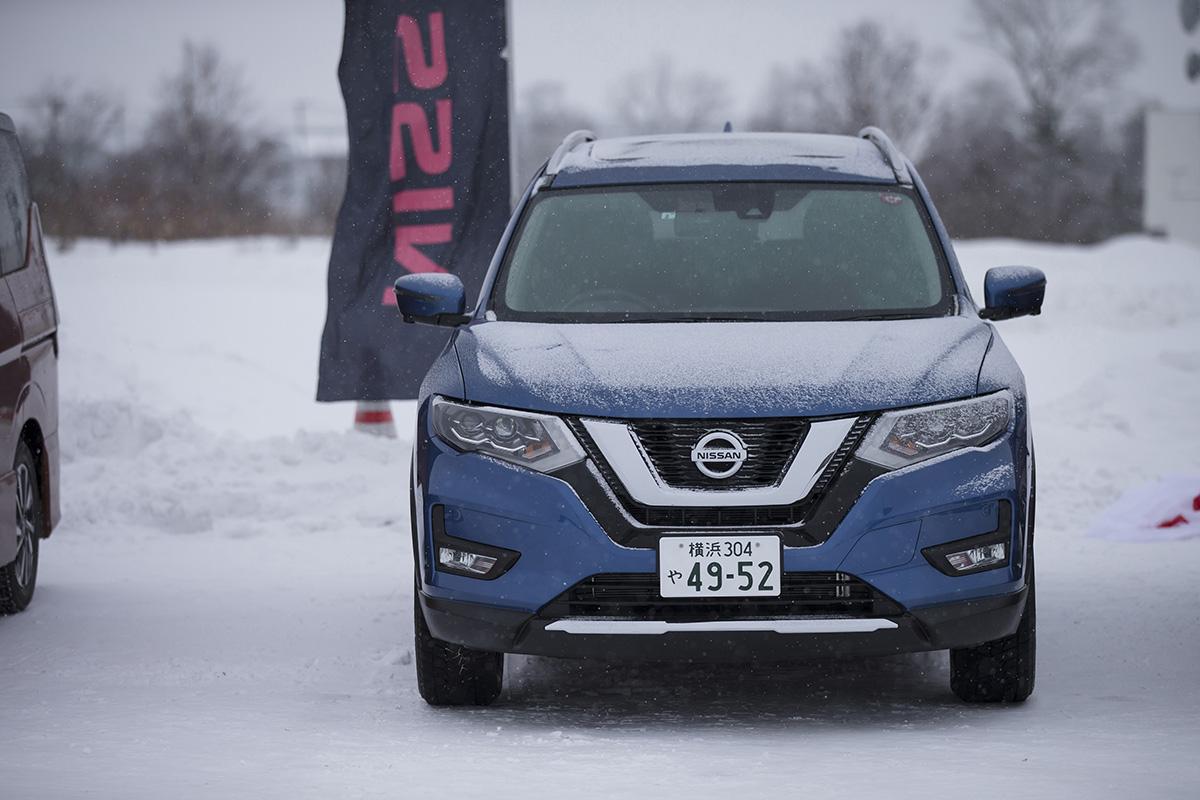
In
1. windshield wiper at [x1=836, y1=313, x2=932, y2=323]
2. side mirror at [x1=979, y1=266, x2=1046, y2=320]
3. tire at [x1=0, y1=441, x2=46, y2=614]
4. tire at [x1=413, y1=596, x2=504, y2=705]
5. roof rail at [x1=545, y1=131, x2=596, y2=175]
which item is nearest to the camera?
tire at [x1=413, y1=596, x2=504, y2=705]

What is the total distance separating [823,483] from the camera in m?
5.20

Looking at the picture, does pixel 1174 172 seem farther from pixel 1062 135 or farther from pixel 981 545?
pixel 981 545

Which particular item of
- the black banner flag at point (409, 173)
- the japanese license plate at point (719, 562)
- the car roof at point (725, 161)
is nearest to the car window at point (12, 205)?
the car roof at point (725, 161)

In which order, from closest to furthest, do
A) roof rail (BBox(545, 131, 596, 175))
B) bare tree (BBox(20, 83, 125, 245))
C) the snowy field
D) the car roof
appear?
1. the snowy field
2. the car roof
3. roof rail (BBox(545, 131, 596, 175))
4. bare tree (BBox(20, 83, 125, 245))

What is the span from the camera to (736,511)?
5207 mm

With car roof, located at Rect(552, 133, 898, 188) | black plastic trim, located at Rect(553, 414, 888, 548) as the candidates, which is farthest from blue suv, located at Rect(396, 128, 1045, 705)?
car roof, located at Rect(552, 133, 898, 188)

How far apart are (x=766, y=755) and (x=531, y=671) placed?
5.64ft

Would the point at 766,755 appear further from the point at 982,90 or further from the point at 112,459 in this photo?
the point at 982,90

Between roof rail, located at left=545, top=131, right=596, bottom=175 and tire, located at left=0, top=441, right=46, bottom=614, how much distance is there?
268 cm

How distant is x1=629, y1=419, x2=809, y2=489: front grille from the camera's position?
17.1 feet

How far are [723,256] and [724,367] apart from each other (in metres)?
1.17

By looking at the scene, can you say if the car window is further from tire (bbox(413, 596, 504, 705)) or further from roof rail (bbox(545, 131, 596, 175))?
tire (bbox(413, 596, 504, 705))

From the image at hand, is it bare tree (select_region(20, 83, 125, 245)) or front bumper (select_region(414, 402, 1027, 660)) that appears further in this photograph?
bare tree (select_region(20, 83, 125, 245))

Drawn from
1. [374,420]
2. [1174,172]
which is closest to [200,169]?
A: [1174,172]
